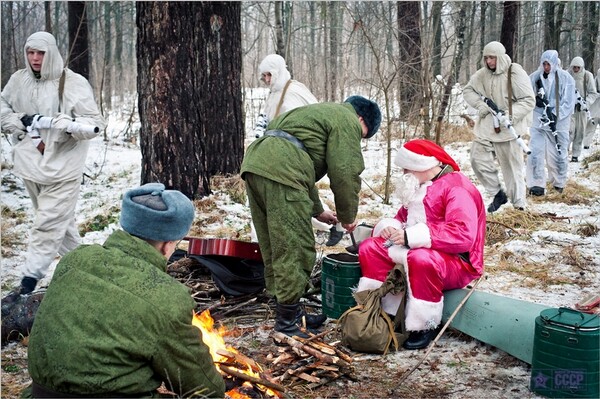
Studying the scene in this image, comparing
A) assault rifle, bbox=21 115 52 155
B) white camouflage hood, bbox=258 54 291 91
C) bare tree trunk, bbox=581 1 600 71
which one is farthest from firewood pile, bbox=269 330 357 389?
bare tree trunk, bbox=581 1 600 71

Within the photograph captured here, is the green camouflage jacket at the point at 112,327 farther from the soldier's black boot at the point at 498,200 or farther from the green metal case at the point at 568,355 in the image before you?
the soldier's black boot at the point at 498,200

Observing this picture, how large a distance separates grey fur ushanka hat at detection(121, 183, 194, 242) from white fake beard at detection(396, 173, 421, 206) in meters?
2.26

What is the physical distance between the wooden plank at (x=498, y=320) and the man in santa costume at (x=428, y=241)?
148 millimetres

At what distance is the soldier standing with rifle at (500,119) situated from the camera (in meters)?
9.20

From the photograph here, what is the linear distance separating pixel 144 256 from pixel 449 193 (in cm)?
255

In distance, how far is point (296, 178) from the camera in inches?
179

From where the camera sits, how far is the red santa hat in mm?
4684

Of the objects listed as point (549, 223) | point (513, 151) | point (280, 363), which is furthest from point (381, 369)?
point (513, 151)

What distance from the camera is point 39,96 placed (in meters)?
5.99

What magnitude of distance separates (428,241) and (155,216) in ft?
7.41

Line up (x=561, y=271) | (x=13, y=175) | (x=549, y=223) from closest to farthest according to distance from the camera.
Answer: (x=561, y=271) → (x=549, y=223) → (x=13, y=175)

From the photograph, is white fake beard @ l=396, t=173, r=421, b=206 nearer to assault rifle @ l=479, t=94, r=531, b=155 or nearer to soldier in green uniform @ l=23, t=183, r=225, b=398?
soldier in green uniform @ l=23, t=183, r=225, b=398

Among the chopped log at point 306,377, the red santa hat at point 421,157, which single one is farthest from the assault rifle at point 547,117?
the chopped log at point 306,377

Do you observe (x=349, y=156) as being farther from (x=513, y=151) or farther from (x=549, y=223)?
(x=513, y=151)
